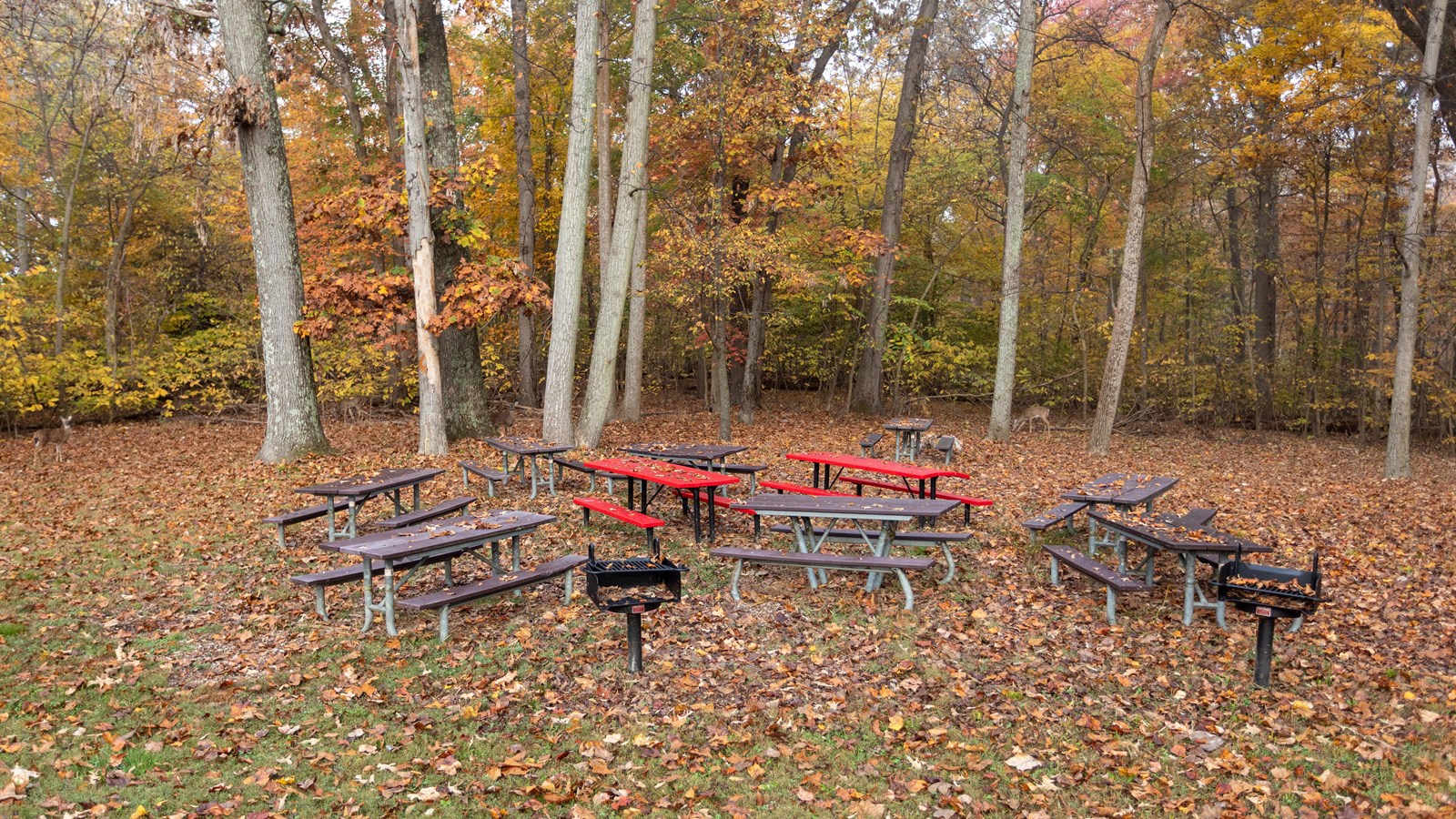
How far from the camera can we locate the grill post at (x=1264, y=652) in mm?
4949

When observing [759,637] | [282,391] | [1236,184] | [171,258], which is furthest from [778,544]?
[171,258]

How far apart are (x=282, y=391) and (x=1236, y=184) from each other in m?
18.9

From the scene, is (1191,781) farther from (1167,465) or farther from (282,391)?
(282,391)

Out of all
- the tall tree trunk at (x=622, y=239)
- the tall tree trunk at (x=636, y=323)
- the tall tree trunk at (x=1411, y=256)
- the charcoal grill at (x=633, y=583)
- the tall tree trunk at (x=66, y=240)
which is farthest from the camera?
the tall tree trunk at (x=66, y=240)

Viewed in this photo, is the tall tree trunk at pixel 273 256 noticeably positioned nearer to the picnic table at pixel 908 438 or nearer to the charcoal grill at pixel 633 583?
the charcoal grill at pixel 633 583

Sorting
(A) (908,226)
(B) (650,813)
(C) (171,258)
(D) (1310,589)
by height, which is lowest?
(B) (650,813)

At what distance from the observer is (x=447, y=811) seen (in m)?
3.79

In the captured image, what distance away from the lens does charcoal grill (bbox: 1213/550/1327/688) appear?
4.86 metres


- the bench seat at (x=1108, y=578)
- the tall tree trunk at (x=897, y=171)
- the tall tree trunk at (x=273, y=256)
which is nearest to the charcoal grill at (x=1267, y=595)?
the bench seat at (x=1108, y=578)

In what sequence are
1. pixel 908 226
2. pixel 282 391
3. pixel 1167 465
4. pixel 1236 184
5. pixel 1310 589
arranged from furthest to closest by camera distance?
pixel 908 226 → pixel 1236 184 → pixel 1167 465 → pixel 282 391 → pixel 1310 589

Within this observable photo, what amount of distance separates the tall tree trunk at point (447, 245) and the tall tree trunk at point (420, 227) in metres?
0.41

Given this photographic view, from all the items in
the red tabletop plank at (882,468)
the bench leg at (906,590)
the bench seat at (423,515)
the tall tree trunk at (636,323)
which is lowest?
the bench leg at (906,590)

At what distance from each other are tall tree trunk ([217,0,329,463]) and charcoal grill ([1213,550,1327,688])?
1061 centimetres

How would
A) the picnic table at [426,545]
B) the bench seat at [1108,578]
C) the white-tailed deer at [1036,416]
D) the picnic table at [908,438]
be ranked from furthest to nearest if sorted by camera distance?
the white-tailed deer at [1036,416], the picnic table at [908,438], the bench seat at [1108,578], the picnic table at [426,545]
